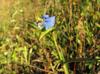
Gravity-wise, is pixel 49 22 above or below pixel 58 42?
above

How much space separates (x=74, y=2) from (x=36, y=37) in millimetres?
333

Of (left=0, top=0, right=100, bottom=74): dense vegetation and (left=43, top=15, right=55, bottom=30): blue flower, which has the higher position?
(left=43, top=15, right=55, bottom=30): blue flower

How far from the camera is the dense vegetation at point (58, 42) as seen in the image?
2.01m

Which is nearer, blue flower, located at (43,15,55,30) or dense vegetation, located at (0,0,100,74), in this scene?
blue flower, located at (43,15,55,30)

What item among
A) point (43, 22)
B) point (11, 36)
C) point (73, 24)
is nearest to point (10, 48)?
point (11, 36)

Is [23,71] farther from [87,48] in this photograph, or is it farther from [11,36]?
[87,48]

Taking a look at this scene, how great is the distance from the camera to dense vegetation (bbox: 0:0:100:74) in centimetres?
201

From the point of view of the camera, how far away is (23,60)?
6.70 ft

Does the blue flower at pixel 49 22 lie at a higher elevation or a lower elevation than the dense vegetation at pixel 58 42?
higher

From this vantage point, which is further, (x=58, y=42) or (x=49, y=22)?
(x=58, y=42)

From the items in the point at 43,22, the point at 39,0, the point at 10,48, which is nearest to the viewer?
the point at 43,22

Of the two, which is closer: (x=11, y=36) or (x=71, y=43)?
(x=71, y=43)

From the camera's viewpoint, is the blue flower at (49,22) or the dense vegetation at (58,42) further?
the dense vegetation at (58,42)

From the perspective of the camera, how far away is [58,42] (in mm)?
2066
